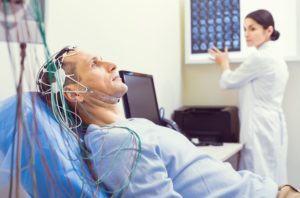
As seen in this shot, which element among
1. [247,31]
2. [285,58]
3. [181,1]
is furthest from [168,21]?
[285,58]

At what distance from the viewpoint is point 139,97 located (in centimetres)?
200

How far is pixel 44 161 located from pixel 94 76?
0.44 meters

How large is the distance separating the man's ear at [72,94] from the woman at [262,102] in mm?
1646

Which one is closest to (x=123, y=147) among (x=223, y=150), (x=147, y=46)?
(x=223, y=150)

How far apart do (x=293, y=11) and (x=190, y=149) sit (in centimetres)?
207

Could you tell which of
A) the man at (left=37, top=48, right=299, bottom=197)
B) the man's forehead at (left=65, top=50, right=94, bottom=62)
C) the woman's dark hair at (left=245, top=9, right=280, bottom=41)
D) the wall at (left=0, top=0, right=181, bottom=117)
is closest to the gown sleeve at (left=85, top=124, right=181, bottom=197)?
the man at (left=37, top=48, right=299, bottom=197)

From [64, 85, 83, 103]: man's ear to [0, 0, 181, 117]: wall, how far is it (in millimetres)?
223

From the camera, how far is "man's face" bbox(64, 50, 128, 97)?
4.72ft

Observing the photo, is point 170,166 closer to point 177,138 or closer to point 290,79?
point 177,138

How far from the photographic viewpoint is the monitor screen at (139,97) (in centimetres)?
185

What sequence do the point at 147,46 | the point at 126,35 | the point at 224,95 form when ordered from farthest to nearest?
the point at 224,95
the point at 147,46
the point at 126,35

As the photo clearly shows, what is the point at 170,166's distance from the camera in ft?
4.29

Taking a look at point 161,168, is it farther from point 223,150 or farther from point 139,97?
point 223,150

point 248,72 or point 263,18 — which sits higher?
point 263,18
